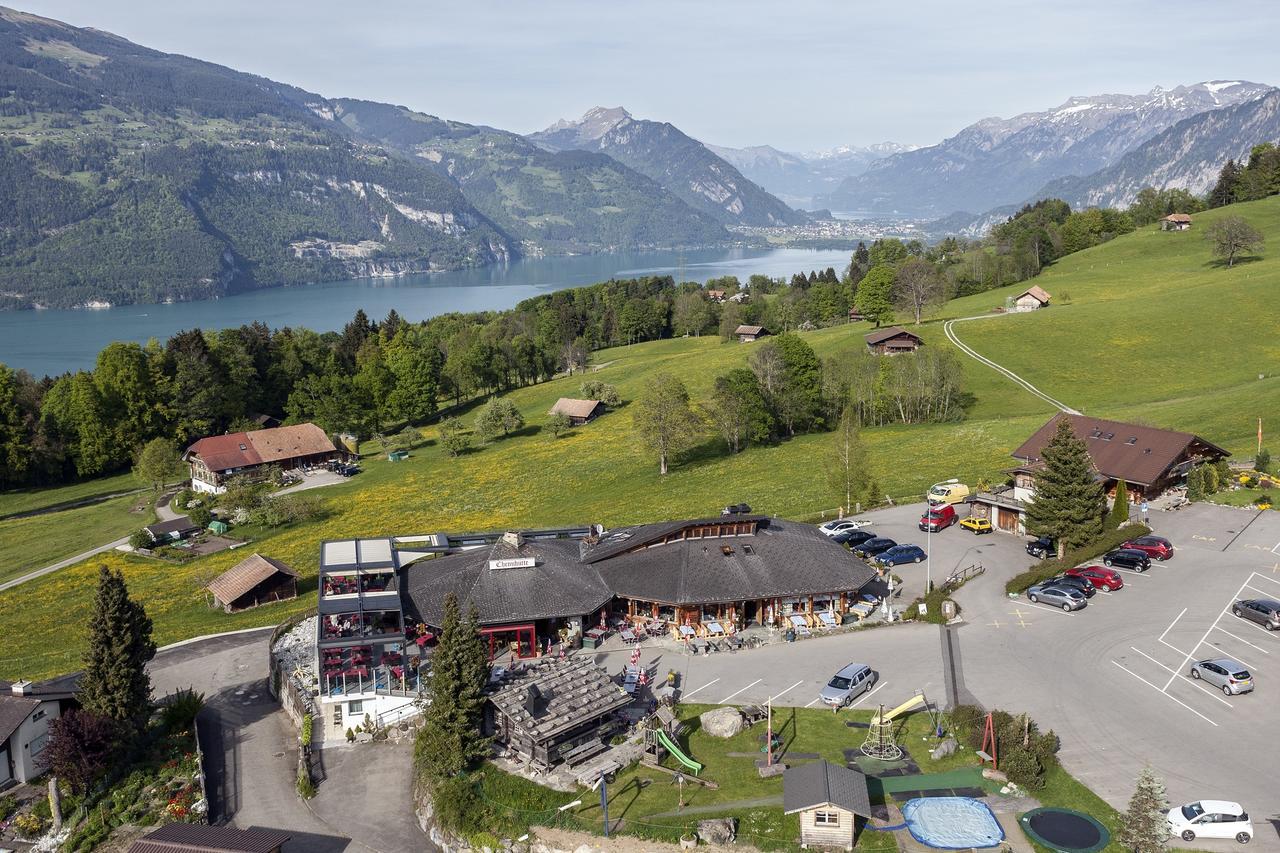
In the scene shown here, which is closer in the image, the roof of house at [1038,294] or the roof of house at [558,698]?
the roof of house at [558,698]

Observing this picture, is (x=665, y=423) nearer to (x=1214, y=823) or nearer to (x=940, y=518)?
(x=940, y=518)

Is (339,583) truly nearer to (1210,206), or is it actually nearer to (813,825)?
(813,825)

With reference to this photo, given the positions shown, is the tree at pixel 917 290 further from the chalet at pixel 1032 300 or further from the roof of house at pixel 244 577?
the roof of house at pixel 244 577

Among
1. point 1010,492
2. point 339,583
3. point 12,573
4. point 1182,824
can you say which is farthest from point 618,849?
point 12,573

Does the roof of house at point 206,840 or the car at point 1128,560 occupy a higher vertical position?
the car at point 1128,560

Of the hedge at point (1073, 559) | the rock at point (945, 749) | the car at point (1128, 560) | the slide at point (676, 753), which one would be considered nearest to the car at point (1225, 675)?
the hedge at point (1073, 559)

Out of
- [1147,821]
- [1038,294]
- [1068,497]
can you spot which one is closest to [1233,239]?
[1038,294]
